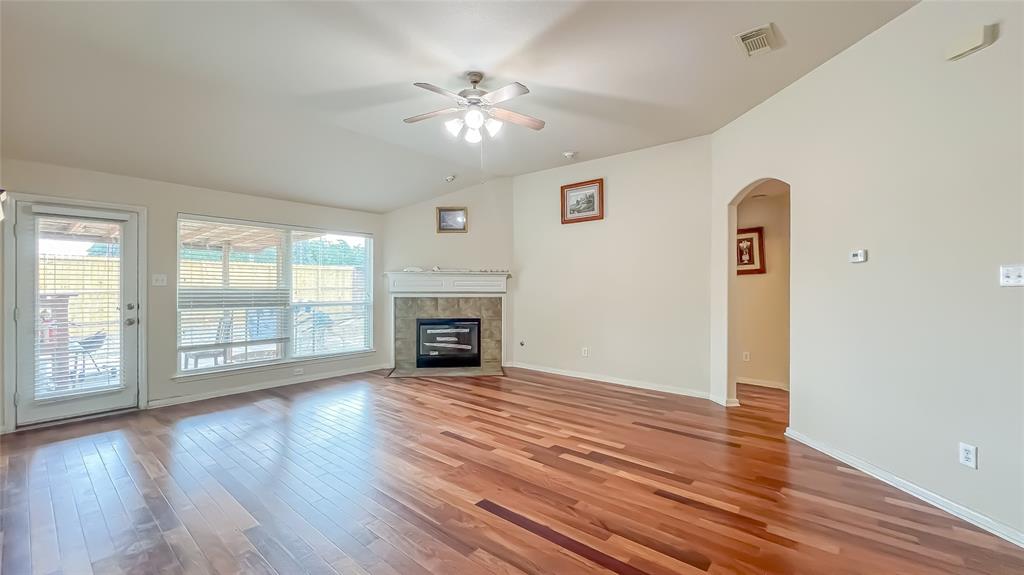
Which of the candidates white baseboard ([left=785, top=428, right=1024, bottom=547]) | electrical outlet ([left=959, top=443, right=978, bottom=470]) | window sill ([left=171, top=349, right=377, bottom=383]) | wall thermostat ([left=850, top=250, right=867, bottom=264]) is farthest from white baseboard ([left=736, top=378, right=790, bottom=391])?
window sill ([left=171, top=349, right=377, bottom=383])

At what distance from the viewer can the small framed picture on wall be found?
593cm

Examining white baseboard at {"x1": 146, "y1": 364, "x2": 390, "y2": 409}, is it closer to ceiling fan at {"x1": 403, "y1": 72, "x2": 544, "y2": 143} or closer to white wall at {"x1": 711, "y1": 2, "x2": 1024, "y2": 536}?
ceiling fan at {"x1": 403, "y1": 72, "x2": 544, "y2": 143}

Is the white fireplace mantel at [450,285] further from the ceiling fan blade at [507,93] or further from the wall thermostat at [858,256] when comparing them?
the wall thermostat at [858,256]

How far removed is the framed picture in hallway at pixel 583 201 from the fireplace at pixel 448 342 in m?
2.07

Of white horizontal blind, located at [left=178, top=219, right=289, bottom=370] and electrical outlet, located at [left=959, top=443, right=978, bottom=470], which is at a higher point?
white horizontal blind, located at [left=178, top=219, right=289, bottom=370]

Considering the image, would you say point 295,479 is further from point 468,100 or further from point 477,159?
point 477,159

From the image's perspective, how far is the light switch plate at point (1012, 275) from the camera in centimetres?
189

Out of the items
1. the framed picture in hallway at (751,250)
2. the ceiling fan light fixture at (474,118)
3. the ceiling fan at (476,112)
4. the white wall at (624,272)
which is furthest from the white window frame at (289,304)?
the framed picture in hallway at (751,250)

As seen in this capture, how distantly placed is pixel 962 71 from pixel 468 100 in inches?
112

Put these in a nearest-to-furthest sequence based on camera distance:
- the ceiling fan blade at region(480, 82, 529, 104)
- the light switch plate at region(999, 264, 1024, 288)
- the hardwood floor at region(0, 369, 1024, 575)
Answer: the hardwood floor at region(0, 369, 1024, 575) → the light switch plate at region(999, 264, 1024, 288) → the ceiling fan blade at region(480, 82, 529, 104)

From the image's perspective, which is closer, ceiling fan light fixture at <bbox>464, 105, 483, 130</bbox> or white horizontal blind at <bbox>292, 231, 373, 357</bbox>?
ceiling fan light fixture at <bbox>464, 105, 483, 130</bbox>

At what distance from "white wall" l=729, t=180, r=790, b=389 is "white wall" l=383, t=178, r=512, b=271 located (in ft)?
10.6

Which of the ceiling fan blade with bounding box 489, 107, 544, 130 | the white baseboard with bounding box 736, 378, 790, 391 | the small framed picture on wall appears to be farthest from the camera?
the small framed picture on wall

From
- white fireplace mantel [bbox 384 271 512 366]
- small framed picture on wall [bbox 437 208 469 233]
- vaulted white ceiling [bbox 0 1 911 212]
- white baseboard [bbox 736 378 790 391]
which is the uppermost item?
vaulted white ceiling [bbox 0 1 911 212]
